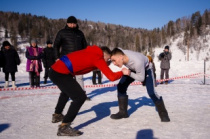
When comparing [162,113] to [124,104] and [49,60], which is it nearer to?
[124,104]

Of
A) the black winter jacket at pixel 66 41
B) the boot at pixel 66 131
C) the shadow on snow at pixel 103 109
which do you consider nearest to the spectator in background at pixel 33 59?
the black winter jacket at pixel 66 41

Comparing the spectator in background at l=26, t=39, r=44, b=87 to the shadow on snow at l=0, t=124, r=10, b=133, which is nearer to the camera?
the shadow on snow at l=0, t=124, r=10, b=133

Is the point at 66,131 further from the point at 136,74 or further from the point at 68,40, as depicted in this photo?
the point at 68,40

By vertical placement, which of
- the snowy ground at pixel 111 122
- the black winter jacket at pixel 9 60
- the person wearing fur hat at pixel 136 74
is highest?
the black winter jacket at pixel 9 60

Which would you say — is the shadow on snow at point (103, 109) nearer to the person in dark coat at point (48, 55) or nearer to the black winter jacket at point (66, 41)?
the black winter jacket at point (66, 41)

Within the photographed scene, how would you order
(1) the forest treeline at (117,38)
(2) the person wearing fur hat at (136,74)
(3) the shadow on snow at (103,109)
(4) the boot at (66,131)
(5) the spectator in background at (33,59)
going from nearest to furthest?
1. (4) the boot at (66,131)
2. (2) the person wearing fur hat at (136,74)
3. (3) the shadow on snow at (103,109)
4. (5) the spectator in background at (33,59)
5. (1) the forest treeline at (117,38)

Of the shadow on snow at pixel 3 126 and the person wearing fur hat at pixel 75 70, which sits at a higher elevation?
the person wearing fur hat at pixel 75 70

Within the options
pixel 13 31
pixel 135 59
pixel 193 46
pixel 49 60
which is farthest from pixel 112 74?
pixel 13 31

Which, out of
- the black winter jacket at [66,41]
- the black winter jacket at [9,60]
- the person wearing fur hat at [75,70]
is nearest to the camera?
the person wearing fur hat at [75,70]

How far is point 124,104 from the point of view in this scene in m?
4.10

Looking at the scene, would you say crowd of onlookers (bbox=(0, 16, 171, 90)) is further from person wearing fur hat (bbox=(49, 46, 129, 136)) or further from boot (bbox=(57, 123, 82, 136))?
boot (bbox=(57, 123, 82, 136))

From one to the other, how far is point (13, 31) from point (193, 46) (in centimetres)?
7312

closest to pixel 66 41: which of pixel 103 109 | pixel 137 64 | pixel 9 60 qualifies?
pixel 103 109

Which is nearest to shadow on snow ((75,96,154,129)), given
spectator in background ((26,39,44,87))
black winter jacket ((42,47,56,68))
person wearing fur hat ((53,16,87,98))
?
person wearing fur hat ((53,16,87,98))
